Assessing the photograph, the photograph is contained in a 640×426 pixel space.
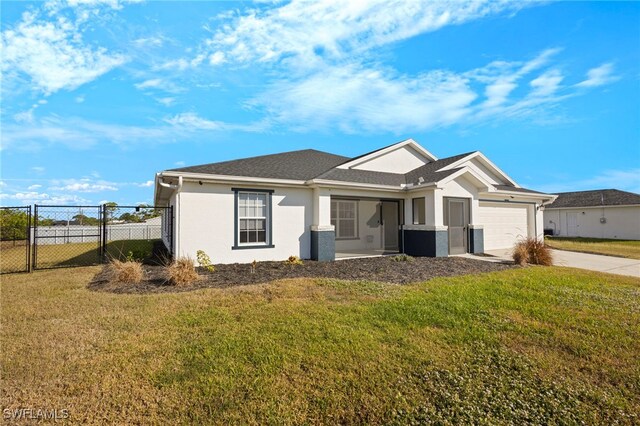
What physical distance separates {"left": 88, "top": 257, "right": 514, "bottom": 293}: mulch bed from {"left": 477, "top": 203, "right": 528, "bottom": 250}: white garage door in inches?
196

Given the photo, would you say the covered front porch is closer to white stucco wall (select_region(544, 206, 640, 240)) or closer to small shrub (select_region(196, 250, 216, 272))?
small shrub (select_region(196, 250, 216, 272))

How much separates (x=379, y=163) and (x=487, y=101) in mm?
5257

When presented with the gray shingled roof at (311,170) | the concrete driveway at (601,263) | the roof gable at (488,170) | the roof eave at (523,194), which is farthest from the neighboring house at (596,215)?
the concrete driveway at (601,263)

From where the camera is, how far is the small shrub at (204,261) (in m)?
9.51

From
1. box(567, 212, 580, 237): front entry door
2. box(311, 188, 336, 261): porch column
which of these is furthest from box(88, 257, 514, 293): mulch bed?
box(567, 212, 580, 237): front entry door

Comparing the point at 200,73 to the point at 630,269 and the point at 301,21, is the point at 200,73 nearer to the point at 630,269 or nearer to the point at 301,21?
the point at 301,21

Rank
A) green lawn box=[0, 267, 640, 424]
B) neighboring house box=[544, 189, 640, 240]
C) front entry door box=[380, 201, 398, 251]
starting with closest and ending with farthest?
green lawn box=[0, 267, 640, 424]
front entry door box=[380, 201, 398, 251]
neighboring house box=[544, 189, 640, 240]

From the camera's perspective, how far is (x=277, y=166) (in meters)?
12.7

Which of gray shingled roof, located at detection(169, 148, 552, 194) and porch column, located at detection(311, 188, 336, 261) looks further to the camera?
porch column, located at detection(311, 188, 336, 261)

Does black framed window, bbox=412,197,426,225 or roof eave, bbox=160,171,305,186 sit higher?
roof eave, bbox=160,171,305,186

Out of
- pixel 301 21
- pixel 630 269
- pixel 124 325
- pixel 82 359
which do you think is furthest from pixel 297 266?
pixel 630 269

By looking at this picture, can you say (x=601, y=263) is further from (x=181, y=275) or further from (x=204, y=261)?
(x=181, y=275)

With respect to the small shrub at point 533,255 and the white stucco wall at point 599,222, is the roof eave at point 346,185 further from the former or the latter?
the white stucco wall at point 599,222

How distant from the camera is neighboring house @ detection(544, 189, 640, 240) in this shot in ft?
80.7
